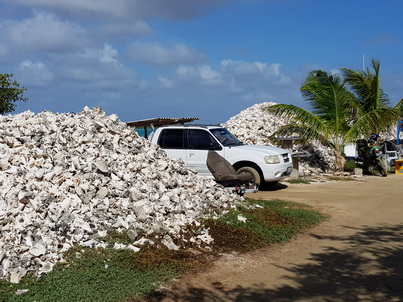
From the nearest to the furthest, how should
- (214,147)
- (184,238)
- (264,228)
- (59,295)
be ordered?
1. (59,295)
2. (184,238)
3. (264,228)
4. (214,147)

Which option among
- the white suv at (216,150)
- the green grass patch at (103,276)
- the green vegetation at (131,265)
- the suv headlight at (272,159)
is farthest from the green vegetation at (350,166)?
the green grass patch at (103,276)

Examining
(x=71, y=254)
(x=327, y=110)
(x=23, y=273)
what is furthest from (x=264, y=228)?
(x=327, y=110)

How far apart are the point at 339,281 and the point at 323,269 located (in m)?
0.62

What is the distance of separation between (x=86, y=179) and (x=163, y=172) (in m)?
2.22

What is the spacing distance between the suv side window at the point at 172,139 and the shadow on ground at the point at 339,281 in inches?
311

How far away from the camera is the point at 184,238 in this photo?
8.67 metres

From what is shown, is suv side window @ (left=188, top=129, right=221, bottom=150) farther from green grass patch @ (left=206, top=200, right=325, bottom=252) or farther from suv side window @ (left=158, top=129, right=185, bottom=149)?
green grass patch @ (left=206, top=200, right=325, bottom=252)

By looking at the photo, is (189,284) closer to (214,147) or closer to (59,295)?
(59,295)

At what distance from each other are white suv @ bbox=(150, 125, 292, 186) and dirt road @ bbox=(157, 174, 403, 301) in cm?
385

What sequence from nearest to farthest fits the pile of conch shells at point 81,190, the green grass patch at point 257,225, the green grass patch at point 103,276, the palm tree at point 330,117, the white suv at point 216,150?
the green grass patch at point 103,276, the pile of conch shells at point 81,190, the green grass patch at point 257,225, the white suv at point 216,150, the palm tree at point 330,117

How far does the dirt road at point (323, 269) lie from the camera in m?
6.43

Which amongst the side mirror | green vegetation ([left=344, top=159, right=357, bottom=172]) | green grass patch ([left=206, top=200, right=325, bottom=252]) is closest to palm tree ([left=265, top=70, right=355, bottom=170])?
green vegetation ([left=344, top=159, right=357, bottom=172])

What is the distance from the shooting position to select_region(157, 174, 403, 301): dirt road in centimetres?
643

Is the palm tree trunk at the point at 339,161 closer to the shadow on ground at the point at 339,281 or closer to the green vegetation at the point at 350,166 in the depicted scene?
the green vegetation at the point at 350,166
